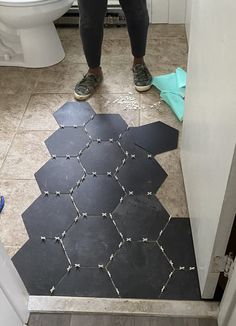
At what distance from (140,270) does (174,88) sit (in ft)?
3.07

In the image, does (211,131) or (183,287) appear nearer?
(211,131)

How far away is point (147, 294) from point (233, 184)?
1.76ft

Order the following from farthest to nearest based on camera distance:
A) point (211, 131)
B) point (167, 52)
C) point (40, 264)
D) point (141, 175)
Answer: point (167, 52) → point (141, 175) → point (40, 264) → point (211, 131)

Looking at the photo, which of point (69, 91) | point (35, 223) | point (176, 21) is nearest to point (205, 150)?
point (35, 223)

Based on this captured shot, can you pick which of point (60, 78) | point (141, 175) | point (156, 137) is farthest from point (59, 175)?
point (60, 78)

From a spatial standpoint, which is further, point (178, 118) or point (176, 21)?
point (176, 21)

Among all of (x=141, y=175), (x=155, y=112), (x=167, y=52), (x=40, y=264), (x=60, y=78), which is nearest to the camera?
(x=40, y=264)

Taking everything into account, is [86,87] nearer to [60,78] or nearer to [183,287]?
[60,78]

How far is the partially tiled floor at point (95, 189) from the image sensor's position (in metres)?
1.13

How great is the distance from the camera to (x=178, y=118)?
1604 millimetres

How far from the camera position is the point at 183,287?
109cm

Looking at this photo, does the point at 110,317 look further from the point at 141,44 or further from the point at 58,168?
the point at 141,44

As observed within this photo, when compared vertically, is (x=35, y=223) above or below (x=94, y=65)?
below

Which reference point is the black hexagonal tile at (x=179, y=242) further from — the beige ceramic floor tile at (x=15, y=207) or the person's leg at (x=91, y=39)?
the person's leg at (x=91, y=39)
